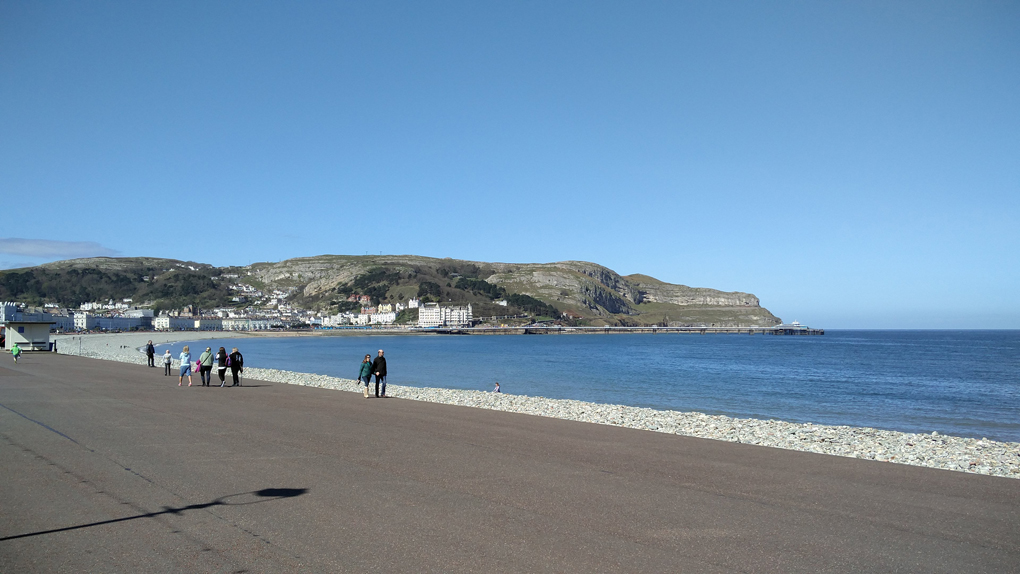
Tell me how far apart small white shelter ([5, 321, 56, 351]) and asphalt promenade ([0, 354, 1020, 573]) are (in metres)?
43.3

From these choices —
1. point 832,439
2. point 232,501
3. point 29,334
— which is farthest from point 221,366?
point 29,334

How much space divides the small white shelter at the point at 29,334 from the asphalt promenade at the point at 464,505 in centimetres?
4326

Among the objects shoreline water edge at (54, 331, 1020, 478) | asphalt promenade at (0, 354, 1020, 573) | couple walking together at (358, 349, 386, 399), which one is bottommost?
shoreline water edge at (54, 331, 1020, 478)

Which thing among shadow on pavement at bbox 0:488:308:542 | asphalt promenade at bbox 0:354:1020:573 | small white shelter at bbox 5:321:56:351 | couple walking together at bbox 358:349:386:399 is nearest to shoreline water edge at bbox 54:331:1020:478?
asphalt promenade at bbox 0:354:1020:573

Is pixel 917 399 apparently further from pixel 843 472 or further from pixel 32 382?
pixel 32 382

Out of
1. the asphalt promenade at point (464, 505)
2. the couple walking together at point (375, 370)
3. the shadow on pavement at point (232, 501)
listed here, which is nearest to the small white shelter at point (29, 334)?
the couple walking together at point (375, 370)

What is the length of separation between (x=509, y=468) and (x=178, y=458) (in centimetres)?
512

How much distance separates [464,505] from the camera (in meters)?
7.62

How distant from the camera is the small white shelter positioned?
4831cm

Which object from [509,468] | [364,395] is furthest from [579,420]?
[364,395]

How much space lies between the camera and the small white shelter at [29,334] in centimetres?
4831

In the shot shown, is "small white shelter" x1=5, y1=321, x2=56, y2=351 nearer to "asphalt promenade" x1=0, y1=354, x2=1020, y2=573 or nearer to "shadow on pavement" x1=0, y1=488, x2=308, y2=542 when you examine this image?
"asphalt promenade" x1=0, y1=354, x2=1020, y2=573

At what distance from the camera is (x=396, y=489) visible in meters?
8.35

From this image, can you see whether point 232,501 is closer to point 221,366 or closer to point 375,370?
point 375,370
